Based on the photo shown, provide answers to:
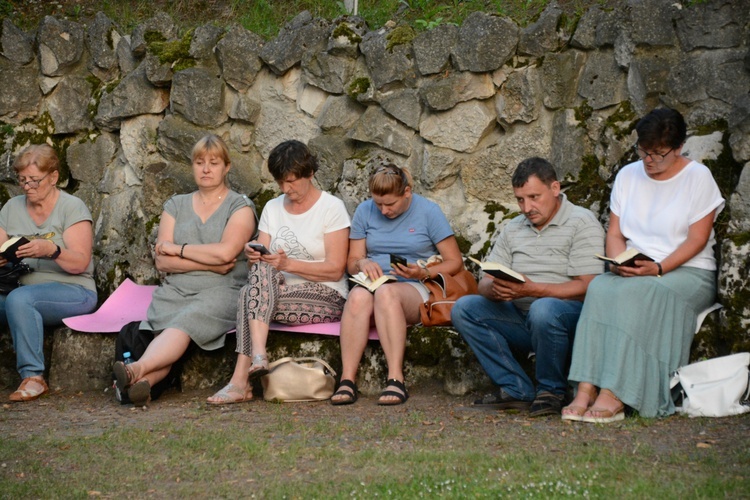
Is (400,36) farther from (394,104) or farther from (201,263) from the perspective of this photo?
(201,263)

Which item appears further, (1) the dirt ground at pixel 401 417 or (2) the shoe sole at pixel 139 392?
(2) the shoe sole at pixel 139 392

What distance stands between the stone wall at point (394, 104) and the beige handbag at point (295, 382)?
1347mm

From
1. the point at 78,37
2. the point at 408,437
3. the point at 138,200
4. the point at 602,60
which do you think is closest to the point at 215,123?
the point at 138,200

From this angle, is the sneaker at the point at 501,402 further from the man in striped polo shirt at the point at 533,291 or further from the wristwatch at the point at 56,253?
the wristwatch at the point at 56,253

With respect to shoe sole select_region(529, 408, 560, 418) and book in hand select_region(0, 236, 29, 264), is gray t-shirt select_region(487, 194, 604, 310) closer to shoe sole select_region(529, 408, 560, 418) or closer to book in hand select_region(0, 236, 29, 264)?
shoe sole select_region(529, 408, 560, 418)

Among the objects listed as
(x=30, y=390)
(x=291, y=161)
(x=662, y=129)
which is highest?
(x=662, y=129)

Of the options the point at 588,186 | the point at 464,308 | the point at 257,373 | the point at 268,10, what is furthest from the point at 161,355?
the point at 268,10

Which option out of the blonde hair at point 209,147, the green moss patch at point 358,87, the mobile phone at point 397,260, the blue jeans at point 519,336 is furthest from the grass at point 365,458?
the green moss patch at point 358,87

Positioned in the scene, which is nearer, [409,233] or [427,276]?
[427,276]

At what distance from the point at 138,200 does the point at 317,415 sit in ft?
9.10

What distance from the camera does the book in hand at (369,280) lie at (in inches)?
204

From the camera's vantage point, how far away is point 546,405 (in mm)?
4680

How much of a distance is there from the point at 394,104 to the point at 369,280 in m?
1.45

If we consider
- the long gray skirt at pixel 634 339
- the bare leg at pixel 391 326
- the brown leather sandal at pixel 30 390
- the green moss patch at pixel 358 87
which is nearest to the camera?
the long gray skirt at pixel 634 339
